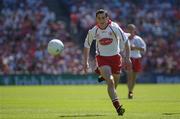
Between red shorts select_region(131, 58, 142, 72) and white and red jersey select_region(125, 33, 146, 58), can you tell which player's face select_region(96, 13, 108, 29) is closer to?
white and red jersey select_region(125, 33, 146, 58)

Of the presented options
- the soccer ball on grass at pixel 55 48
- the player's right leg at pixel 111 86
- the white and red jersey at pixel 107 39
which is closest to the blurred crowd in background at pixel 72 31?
the soccer ball on grass at pixel 55 48

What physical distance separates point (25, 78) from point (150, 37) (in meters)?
10.2

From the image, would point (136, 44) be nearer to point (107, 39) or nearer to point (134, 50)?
point (134, 50)

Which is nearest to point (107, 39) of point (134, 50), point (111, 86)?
point (111, 86)

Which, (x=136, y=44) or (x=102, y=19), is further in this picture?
(x=136, y=44)

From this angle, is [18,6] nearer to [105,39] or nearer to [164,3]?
[164,3]

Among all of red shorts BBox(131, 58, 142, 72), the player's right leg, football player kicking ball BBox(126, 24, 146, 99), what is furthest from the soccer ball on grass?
the player's right leg

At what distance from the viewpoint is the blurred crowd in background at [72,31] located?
1786 inches

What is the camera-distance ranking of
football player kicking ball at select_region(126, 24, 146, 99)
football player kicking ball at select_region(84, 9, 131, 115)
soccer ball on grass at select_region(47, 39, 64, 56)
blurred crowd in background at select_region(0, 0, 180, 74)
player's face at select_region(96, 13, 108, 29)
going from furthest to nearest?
blurred crowd in background at select_region(0, 0, 180, 74)
football player kicking ball at select_region(126, 24, 146, 99)
soccer ball on grass at select_region(47, 39, 64, 56)
football player kicking ball at select_region(84, 9, 131, 115)
player's face at select_region(96, 13, 108, 29)

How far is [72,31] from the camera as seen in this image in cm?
4847

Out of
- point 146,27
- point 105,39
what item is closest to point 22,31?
point 146,27

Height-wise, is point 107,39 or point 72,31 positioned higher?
point 107,39

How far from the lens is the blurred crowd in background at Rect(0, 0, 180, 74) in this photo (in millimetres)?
45375

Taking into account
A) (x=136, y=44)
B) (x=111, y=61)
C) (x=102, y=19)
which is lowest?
(x=136, y=44)
